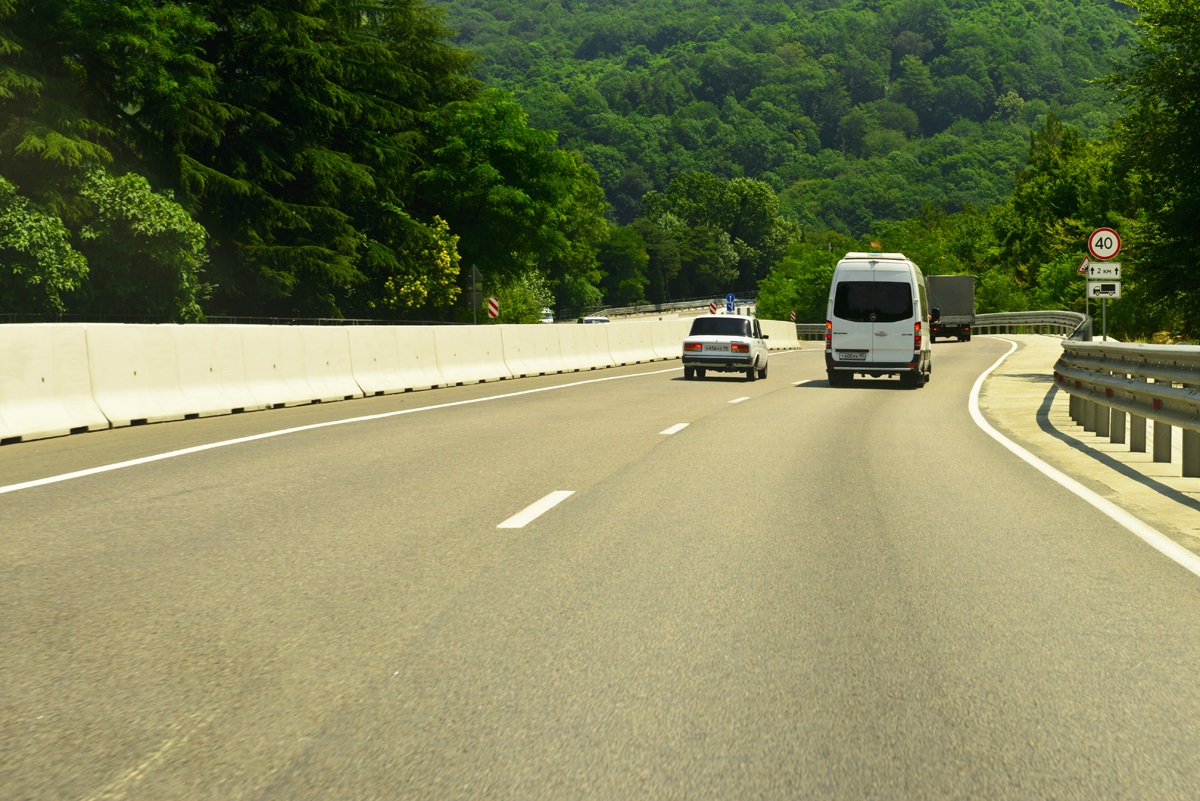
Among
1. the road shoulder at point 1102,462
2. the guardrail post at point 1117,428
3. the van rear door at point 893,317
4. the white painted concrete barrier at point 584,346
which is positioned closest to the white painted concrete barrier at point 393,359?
the van rear door at point 893,317

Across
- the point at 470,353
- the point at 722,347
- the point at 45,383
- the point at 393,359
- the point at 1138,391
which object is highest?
the point at 45,383

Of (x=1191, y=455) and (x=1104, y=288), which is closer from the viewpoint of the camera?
(x=1191, y=455)

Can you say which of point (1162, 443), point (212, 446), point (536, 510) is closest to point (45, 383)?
point (212, 446)

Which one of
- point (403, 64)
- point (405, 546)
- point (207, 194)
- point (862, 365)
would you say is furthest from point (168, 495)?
point (403, 64)

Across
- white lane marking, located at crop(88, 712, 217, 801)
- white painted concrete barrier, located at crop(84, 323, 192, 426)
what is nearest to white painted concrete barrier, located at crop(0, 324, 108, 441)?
white painted concrete barrier, located at crop(84, 323, 192, 426)

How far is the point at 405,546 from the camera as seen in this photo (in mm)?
8000

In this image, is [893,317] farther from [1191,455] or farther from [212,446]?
[212,446]

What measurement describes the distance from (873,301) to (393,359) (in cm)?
924

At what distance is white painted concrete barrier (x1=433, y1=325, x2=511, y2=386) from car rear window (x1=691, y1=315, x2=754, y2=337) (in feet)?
14.1

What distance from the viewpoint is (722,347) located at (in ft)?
99.0

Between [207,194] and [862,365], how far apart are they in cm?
3348

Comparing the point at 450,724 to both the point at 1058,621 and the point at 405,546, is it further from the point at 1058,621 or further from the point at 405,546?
the point at 405,546

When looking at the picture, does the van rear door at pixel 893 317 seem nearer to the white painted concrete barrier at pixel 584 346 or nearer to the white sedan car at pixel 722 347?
Answer: the white sedan car at pixel 722 347

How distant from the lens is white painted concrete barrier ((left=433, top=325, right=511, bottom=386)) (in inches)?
1062
